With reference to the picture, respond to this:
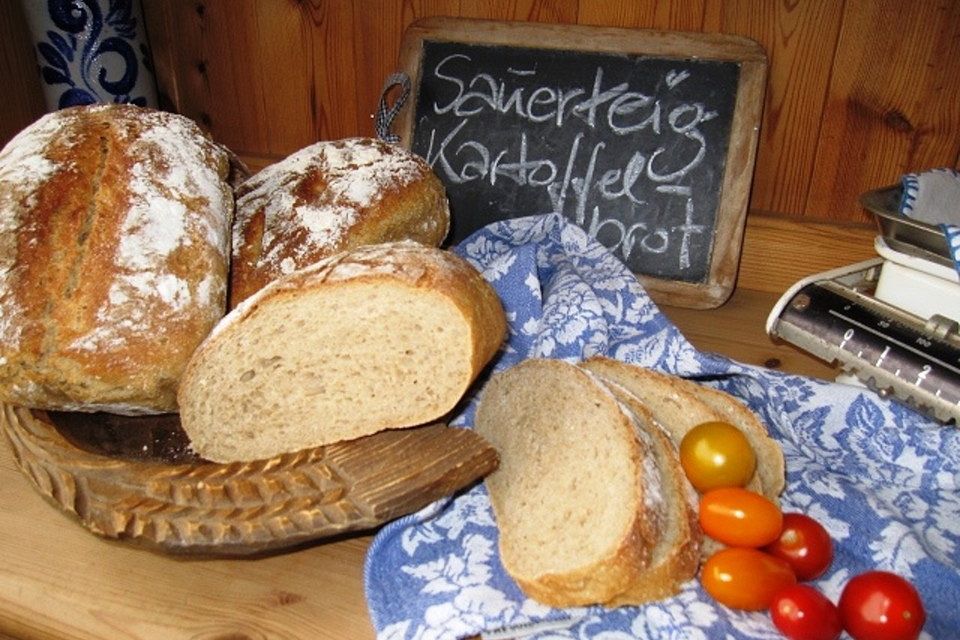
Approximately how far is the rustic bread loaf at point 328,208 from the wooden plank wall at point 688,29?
60 centimetres

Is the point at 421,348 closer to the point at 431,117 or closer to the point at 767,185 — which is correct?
the point at 431,117

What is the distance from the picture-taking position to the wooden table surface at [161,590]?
1061 millimetres

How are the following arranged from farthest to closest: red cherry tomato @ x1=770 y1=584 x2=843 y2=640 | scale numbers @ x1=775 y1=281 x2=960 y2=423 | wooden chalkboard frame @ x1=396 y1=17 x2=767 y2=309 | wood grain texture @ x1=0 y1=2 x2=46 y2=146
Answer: wood grain texture @ x1=0 y1=2 x2=46 y2=146 < wooden chalkboard frame @ x1=396 y1=17 x2=767 y2=309 < scale numbers @ x1=775 y1=281 x2=960 y2=423 < red cherry tomato @ x1=770 y1=584 x2=843 y2=640

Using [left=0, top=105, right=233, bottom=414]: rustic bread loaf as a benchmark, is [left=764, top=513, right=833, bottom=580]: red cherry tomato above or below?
below

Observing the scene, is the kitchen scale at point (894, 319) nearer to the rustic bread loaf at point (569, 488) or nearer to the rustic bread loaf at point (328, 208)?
the rustic bread loaf at point (569, 488)

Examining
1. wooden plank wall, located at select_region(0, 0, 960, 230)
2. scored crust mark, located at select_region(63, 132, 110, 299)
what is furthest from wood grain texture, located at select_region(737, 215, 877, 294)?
scored crust mark, located at select_region(63, 132, 110, 299)

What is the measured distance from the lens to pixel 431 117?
6.65 ft

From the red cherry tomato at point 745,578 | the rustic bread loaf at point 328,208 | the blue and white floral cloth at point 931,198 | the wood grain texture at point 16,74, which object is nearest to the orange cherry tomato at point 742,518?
the red cherry tomato at point 745,578

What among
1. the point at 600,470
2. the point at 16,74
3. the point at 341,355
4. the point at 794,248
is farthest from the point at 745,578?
the point at 16,74

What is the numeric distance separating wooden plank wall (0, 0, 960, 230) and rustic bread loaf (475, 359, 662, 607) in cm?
106

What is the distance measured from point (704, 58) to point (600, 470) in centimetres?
118

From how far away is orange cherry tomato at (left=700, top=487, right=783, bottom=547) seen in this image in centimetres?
104

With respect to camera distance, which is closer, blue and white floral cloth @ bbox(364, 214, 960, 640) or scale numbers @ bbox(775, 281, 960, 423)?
blue and white floral cloth @ bbox(364, 214, 960, 640)

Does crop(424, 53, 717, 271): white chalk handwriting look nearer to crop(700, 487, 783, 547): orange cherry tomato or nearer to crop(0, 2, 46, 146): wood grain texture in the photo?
crop(700, 487, 783, 547): orange cherry tomato
